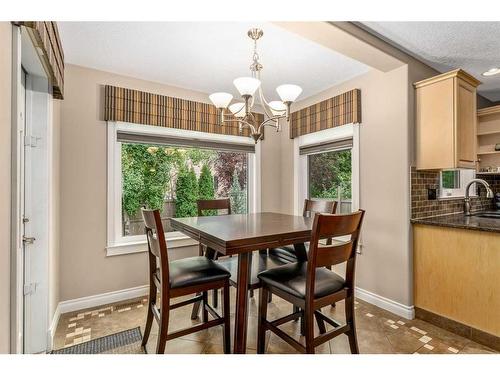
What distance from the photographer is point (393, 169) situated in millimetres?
2457

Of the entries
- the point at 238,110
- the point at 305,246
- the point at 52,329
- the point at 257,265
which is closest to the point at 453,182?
the point at 305,246

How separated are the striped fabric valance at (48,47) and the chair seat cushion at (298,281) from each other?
1.81m

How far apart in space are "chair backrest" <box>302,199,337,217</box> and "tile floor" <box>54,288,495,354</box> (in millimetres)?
960

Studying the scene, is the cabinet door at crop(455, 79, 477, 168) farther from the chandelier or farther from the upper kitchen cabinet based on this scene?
the chandelier

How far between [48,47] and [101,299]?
88.5 inches

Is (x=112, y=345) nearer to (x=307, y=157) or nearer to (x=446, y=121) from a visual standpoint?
(x=307, y=157)

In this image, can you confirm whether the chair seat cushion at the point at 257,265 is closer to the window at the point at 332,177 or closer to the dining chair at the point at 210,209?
the dining chair at the point at 210,209

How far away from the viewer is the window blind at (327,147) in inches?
117

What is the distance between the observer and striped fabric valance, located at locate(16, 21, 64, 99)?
1.22m

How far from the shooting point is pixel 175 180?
3215mm

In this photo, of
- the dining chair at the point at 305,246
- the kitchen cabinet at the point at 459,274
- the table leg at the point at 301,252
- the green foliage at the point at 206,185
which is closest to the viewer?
the kitchen cabinet at the point at 459,274

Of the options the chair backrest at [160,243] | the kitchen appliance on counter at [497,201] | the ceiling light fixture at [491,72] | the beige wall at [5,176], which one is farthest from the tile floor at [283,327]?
the ceiling light fixture at [491,72]

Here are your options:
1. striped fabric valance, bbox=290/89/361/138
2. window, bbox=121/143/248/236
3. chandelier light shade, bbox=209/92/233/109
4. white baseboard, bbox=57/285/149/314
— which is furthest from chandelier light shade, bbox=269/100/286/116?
white baseboard, bbox=57/285/149/314
